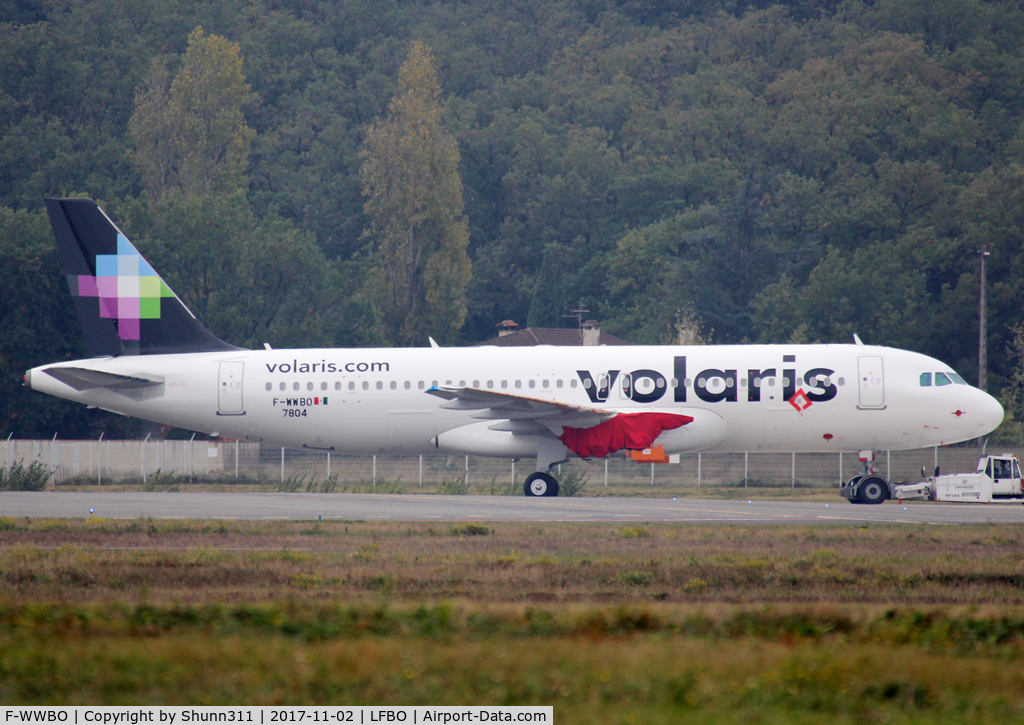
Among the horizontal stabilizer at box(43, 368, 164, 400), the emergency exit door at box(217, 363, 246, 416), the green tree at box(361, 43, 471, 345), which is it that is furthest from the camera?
the green tree at box(361, 43, 471, 345)

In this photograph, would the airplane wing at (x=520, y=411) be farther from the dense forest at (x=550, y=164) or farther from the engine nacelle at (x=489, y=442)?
the dense forest at (x=550, y=164)

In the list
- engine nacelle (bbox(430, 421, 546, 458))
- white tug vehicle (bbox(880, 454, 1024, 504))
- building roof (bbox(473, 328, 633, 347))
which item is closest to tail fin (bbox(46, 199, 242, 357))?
engine nacelle (bbox(430, 421, 546, 458))

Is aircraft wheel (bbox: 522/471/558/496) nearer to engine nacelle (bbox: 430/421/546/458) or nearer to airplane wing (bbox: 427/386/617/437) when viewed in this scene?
engine nacelle (bbox: 430/421/546/458)

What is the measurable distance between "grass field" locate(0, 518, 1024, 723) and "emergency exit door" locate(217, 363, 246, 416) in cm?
1292

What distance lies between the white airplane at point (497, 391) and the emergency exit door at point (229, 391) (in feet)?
0.13

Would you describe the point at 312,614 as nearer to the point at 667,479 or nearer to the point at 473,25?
the point at 667,479

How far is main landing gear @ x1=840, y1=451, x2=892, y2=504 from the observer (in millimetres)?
28531

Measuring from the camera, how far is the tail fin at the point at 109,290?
31.2 m

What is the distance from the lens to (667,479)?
4069 cm

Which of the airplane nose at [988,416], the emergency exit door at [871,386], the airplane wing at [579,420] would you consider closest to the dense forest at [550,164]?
the airplane wing at [579,420]

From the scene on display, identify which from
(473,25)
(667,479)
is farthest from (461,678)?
(473,25)

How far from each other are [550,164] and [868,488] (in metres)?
76.7

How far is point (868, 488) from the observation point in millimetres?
28656

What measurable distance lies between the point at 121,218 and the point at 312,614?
63929mm
